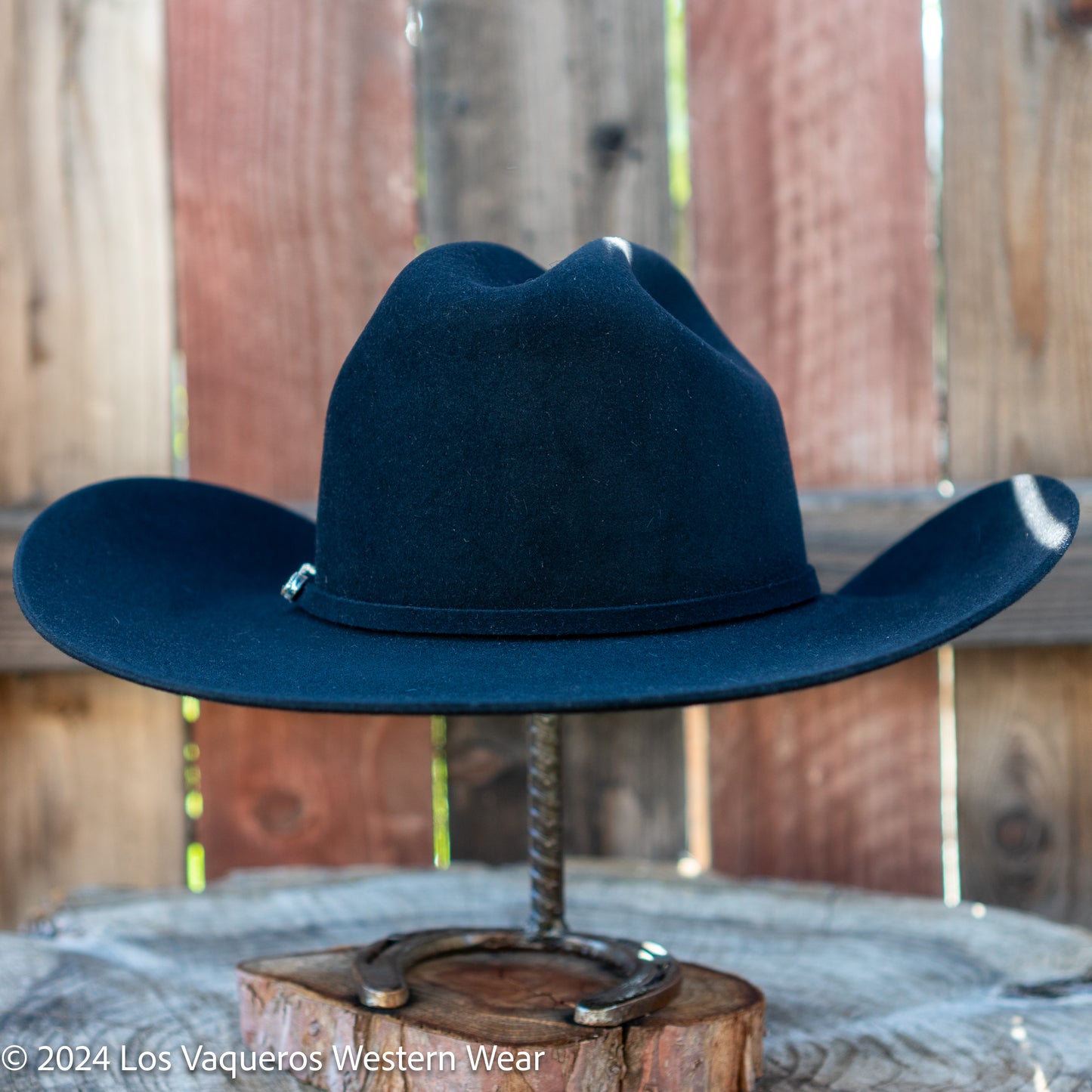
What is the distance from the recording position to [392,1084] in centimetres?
117

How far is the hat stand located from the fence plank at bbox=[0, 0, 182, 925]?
2.81ft

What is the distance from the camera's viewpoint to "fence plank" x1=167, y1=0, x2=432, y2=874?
195 cm

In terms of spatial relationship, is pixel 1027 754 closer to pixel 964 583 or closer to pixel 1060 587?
pixel 1060 587

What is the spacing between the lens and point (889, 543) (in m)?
1.88

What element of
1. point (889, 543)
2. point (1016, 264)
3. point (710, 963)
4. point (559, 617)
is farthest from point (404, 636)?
point (1016, 264)

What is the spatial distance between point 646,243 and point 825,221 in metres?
0.28

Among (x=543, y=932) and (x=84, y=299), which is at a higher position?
(x=84, y=299)

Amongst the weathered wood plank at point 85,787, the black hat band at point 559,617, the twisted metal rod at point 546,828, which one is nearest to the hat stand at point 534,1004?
the twisted metal rod at point 546,828

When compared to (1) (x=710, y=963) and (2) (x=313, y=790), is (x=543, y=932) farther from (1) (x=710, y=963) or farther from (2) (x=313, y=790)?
(2) (x=313, y=790)

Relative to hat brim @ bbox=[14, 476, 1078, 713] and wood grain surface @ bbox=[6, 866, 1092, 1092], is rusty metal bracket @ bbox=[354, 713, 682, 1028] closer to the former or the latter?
wood grain surface @ bbox=[6, 866, 1092, 1092]

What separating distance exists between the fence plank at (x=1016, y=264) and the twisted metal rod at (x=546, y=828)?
91 centimetres

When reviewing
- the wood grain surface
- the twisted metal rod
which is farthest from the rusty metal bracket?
the wood grain surface

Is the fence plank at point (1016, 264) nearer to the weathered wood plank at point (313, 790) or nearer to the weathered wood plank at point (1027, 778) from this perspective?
the weathered wood plank at point (1027, 778)

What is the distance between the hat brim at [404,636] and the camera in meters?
0.97
